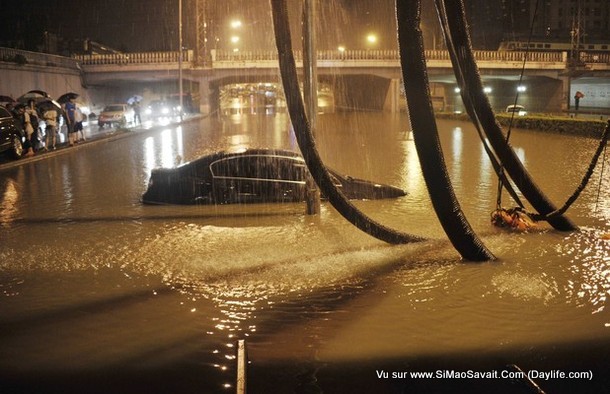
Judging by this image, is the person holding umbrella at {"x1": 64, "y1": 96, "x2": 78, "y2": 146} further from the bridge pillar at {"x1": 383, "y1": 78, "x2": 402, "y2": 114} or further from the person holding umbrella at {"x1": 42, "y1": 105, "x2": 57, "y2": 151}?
the bridge pillar at {"x1": 383, "y1": 78, "x2": 402, "y2": 114}

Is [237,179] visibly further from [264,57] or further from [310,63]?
[264,57]

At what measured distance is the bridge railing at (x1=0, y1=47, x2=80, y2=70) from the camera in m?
36.8

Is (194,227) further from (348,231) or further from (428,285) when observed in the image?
(428,285)

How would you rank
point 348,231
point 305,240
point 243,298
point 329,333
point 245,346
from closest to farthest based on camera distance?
point 245,346
point 329,333
point 243,298
point 305,240
point 348,231

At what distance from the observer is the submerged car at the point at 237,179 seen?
37.9 feet

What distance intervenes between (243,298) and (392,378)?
2.44 m

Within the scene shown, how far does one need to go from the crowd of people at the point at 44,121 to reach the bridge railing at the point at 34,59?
12.6 metres

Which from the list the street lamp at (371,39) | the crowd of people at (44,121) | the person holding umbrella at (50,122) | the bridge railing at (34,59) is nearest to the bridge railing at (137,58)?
the bridge railing at (34,59)

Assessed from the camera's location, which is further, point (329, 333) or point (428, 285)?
point (428, 285)

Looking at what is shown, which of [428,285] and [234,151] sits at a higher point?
[234,151]

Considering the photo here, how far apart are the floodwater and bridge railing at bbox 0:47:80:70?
28.1 m

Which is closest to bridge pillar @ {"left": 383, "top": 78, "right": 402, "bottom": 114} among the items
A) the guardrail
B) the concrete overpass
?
the concrete overpass

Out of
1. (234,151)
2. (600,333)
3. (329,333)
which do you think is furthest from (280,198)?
(600,333)

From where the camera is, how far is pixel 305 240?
9406mm
